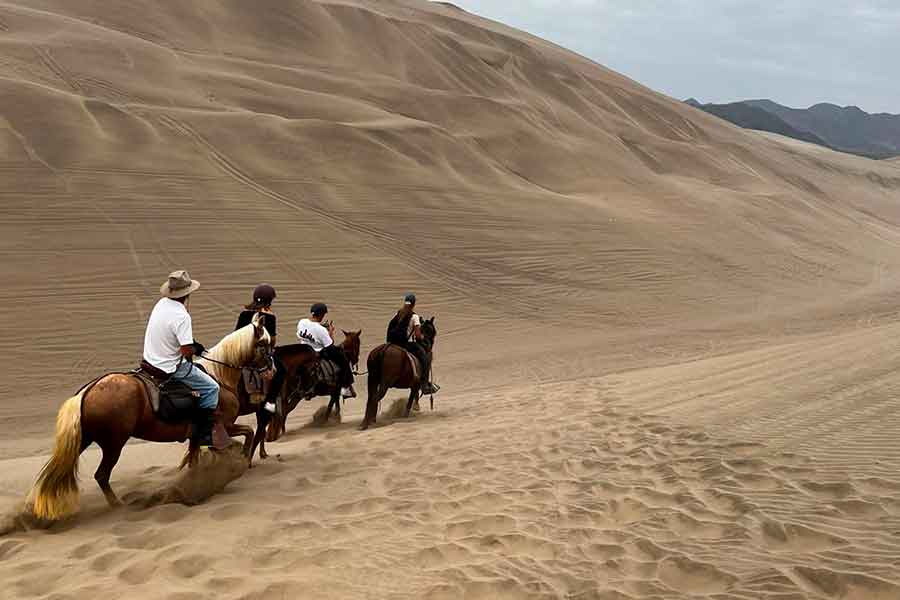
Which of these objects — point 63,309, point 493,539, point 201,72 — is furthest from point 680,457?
point 201,72

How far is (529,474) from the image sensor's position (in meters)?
6.79

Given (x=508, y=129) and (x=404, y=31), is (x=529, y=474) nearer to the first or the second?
(x=508, y=129)

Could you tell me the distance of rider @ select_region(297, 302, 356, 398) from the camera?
10203 millimetres

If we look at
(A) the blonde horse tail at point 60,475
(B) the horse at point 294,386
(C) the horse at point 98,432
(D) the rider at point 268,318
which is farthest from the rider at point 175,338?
(B) the horse at point 294,386

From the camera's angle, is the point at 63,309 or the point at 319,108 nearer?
the point at 63,309

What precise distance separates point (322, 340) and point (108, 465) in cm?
401

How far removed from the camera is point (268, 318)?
27.7 ft

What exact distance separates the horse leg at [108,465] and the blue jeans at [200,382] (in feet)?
2.59

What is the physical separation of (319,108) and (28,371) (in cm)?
2141

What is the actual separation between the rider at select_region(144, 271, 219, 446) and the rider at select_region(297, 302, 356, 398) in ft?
10.4

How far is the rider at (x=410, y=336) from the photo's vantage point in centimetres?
1120

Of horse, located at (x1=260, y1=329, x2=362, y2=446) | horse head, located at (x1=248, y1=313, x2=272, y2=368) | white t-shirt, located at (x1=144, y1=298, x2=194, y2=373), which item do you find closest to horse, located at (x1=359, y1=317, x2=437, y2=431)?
horse, located at (x1=260, y1=329, x2=362, y2=446)

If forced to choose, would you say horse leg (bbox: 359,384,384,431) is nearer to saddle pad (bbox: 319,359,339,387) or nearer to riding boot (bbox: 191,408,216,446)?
saddle pad (bbox: 319,359,339,387)

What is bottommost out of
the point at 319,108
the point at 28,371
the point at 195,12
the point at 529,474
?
the point at 28,371
